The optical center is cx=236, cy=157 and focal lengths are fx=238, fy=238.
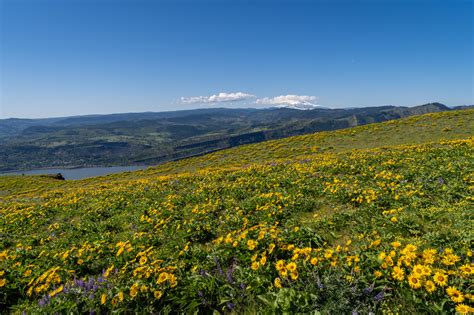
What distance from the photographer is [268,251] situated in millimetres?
5957

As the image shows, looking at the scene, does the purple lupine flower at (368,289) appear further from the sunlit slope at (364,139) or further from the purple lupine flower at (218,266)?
the sunlit slope at (364,139)

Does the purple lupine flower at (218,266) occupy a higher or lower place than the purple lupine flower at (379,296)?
lower

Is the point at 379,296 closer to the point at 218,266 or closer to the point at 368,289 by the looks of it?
the point at 368,289

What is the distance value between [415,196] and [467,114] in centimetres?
4930

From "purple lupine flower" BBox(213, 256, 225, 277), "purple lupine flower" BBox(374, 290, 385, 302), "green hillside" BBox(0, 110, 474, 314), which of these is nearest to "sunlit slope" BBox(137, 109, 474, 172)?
"green hillside" BBox(0, 110, 474, 314)

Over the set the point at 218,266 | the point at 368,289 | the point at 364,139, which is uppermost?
the point at 364,139

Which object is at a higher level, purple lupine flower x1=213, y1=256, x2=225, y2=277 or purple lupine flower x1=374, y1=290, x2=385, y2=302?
purple lupine flower x1=374, y1=290, x2=385, y2=302

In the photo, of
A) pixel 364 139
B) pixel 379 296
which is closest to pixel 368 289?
pixel 379 296

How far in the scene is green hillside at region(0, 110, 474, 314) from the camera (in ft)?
13.6

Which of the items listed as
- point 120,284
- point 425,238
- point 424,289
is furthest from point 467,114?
point 120,284

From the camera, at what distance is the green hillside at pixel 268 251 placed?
4148 mm

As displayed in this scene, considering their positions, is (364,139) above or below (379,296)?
above

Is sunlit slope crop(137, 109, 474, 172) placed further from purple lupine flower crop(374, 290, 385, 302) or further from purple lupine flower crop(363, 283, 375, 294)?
purple lupine flower crop(374, 290, 385, 302)

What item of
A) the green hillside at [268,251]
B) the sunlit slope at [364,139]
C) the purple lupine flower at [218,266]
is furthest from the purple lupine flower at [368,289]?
the sunlit slope at [364,139]
